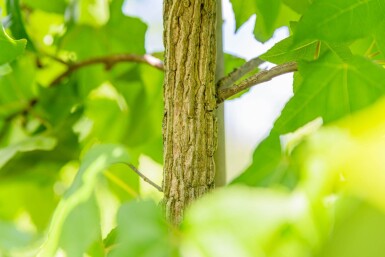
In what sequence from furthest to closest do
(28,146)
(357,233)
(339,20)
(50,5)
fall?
(50,5)
(28,146)
(339,20)
(357,233)

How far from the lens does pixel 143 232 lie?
25cm

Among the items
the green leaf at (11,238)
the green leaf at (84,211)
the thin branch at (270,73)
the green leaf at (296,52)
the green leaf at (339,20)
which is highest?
the green leaf at (339,20)

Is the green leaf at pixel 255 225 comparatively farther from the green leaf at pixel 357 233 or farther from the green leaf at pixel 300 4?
the green leaf at pixel 300 4

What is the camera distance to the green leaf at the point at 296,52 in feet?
1.29

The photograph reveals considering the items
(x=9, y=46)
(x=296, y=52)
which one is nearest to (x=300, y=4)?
(x=296, y=52)

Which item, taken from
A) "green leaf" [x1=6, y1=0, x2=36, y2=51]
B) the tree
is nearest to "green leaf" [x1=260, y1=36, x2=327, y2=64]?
the tree

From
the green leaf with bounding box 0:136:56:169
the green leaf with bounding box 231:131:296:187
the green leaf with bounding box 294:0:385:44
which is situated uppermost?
the green leaf with bounding box 294:0:385:44

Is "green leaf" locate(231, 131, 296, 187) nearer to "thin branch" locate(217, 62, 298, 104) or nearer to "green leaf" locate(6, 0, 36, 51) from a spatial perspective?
"thin branch" locate(217, 62, 298, 104)

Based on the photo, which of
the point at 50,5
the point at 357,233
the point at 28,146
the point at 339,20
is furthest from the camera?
the point at 50,5

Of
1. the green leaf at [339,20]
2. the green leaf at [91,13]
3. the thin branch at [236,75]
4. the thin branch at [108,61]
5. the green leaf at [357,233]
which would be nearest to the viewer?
the green leaf at [357,233]

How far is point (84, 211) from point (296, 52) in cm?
19

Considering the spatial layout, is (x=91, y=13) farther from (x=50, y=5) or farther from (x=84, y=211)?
(x=84, y=211)

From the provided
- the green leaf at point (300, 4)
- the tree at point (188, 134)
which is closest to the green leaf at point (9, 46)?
the tree at point (188, 134)

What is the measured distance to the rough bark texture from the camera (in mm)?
398
